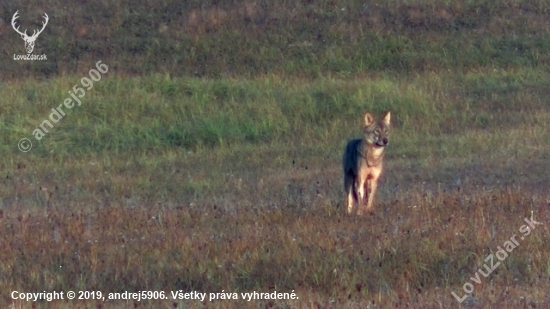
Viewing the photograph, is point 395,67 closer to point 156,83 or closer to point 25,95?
point 156,83

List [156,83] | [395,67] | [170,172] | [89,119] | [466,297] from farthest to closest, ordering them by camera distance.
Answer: [395,67], [156,83], [89,119], [170,172], [466,297]

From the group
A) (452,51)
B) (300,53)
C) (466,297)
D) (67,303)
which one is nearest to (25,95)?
(300,53)

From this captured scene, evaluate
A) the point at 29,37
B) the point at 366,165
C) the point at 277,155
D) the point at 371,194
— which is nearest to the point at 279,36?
the point at 29,37

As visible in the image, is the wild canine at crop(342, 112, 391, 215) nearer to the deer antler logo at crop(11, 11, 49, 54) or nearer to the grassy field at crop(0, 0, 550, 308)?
the grassy field at crop(0, 0, 550, 308)

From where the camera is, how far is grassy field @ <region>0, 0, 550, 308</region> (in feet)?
24.1

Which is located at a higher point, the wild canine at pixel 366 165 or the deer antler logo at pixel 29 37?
the deer antler logo at pixel 29 37

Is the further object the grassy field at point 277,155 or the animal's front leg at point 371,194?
the animal's front leg at point 371,194

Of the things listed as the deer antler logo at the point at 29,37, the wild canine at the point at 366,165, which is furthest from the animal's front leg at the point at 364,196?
the deer antler logo at the point at 29,37

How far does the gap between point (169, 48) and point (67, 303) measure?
15318 mm

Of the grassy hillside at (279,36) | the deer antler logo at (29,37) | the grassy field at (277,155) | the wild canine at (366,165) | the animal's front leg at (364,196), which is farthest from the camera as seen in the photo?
the deer antler logo at (29,37)

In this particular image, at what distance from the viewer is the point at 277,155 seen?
14.5 meters

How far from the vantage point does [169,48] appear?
21.7 metres

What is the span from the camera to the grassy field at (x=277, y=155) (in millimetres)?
7352

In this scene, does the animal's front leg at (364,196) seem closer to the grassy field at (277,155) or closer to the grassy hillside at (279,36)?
the grassy field at (277,155)
